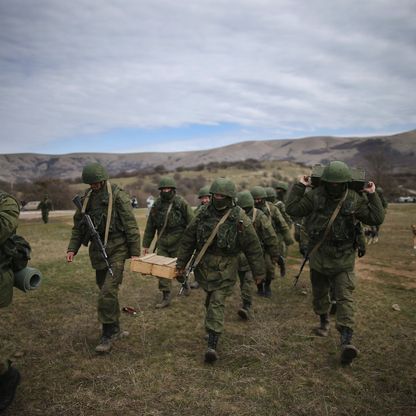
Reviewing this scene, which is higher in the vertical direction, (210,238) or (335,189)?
(335,189)

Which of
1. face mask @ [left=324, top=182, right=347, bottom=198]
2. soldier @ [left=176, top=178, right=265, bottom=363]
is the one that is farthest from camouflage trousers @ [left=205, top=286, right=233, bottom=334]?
face mask @ [left=324, top=182, right=347, bottom=198]

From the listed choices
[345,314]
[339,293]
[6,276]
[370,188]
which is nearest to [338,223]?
[370,188]

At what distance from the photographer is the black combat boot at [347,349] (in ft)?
15.4

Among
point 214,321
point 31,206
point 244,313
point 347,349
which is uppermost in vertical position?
point 214,321

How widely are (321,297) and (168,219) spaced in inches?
128

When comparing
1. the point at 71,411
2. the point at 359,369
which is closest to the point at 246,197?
the point at 359,369

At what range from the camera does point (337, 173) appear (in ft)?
16.0

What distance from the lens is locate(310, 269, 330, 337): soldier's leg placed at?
5.65 metres

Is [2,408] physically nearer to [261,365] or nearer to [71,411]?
[71,411]

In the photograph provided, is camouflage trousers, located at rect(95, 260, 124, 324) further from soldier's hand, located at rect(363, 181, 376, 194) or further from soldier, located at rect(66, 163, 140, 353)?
soldier's hand, located at rect(363, 181, 376, 194)

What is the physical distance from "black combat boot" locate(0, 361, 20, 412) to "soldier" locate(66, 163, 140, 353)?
145 cm

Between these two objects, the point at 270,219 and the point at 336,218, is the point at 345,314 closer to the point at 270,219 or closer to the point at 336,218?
the point at 336,218

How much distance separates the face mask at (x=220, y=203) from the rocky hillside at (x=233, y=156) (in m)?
112

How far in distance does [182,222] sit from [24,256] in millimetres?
3963
